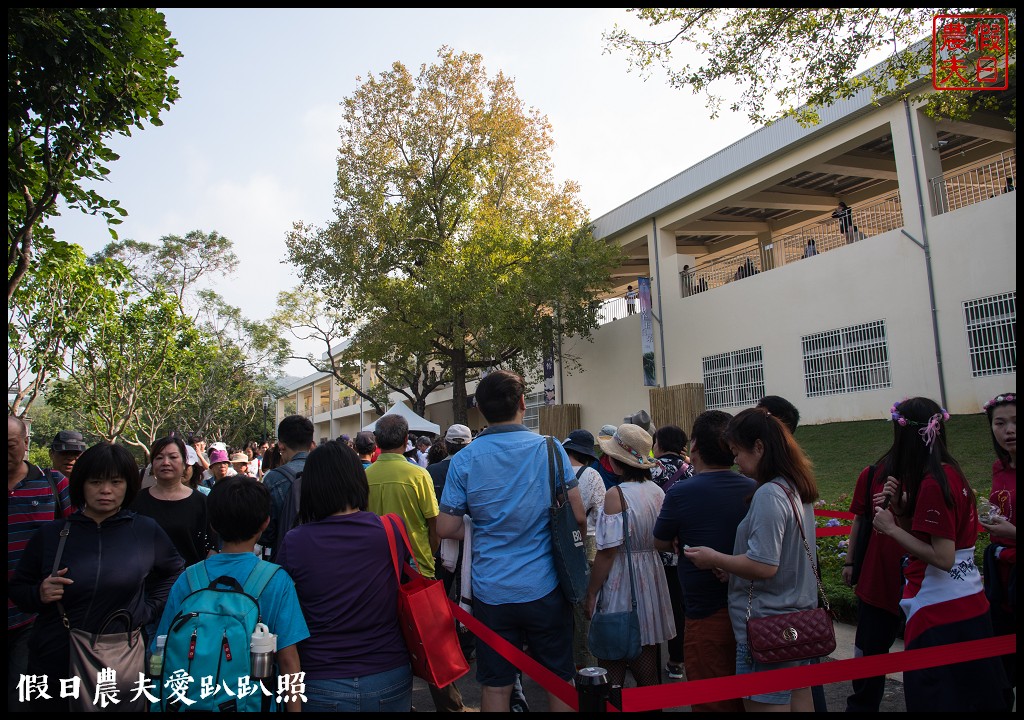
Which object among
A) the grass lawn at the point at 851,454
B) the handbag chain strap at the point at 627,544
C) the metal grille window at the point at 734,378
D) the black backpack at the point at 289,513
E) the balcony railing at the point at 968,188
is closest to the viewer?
the handbag chain strap at the point at 627,544

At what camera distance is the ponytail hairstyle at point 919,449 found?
3.00 metres

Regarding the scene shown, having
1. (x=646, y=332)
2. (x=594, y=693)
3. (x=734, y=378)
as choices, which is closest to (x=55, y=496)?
(x=594, y=693)

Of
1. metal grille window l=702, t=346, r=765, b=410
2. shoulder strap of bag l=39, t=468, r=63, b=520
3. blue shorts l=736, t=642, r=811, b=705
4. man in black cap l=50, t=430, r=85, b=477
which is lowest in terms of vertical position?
blue shorts l=736, t=642, r=811, b=705

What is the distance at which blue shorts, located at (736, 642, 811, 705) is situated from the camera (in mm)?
2727

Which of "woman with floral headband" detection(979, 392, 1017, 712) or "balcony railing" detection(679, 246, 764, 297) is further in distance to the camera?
"balcony railing" detection(679, 246, 764, 297)

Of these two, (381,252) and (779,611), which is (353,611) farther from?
(381,252)

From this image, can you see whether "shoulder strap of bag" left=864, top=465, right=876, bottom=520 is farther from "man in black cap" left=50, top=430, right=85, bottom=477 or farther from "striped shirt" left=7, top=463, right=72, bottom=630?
"man in black cap" left=50, top=430, right=85, bottom=477

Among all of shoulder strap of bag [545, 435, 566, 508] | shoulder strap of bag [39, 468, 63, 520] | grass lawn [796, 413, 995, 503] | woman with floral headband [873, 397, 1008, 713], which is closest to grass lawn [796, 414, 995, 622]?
grass lawn [796, 413, 995, 503]

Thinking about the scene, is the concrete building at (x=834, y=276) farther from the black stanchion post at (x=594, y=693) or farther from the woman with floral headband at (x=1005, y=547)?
the black stanchion post at (x=594, y=693)

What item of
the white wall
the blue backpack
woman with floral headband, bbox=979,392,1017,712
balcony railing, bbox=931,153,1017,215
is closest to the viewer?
the blue backpack

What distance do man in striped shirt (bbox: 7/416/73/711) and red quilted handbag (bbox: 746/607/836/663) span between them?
10.5 ft

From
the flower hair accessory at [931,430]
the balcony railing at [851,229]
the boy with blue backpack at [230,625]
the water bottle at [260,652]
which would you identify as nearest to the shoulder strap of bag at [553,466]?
the boy with blue backpack at [230,625]

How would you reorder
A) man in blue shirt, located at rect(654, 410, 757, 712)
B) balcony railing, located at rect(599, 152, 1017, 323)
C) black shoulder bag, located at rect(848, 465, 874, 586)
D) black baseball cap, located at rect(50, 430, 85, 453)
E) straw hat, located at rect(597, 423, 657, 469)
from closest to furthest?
man in blue shirt, located at rect(654, 410, 757, 712) < black shoulder bag, located at rect(848, 465, 874, 586) < straw hat, located at rect(597, 423, 657, 469) < black baseball cap, located at rect(50, 430, 85, 453) < balcony railing, located at rect(599, 152, 1017, 323)

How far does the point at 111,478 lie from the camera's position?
116 inches
